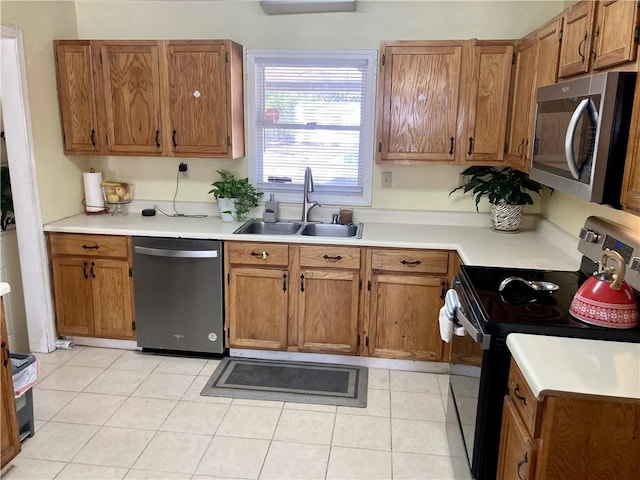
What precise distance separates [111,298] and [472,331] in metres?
2.50

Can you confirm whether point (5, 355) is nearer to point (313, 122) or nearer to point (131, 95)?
point (131, 95)

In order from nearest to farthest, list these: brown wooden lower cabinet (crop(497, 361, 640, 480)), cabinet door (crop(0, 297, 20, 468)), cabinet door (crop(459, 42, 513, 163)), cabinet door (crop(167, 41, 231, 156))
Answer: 1. brown wooden lower cabinet (crop(497, 361, 640, 480))
2. cabinet door (crop(0, 297, 20, 468))
3. cabinet door (crop(459, 42, 513, 163))
4. cabinet door (crop(167, 41, 231, 156))

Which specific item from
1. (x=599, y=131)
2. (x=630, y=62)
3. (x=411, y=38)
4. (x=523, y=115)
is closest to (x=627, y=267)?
(x=599, y=131)

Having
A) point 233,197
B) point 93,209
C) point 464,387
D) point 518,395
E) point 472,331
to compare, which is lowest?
point 464,387

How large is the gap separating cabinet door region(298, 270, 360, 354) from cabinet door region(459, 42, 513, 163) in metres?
1.11

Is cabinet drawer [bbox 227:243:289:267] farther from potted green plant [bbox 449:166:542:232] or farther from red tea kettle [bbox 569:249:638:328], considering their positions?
red tea kettle [bbox 569:249:638:328]

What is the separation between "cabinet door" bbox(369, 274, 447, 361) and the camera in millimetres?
3123

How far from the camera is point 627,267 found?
6.42ft

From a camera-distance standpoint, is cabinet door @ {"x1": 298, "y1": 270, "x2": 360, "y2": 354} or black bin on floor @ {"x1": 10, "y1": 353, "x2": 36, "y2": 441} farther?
cabinet door @ {"x1": 298, "y1": 270, "x2": 360, "y2": 354}

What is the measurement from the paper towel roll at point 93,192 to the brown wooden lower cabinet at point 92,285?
1.39ft

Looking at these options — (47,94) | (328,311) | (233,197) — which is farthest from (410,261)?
(47,94)

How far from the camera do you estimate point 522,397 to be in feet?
5.20

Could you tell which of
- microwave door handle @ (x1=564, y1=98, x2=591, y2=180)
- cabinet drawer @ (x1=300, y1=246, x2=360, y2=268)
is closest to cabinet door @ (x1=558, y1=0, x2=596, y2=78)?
microwave door handle @ (x1=564, y1=98, x2=591, y2=180)

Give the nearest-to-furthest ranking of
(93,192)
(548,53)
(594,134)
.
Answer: (594,134)
(548,53)
(93,192)
